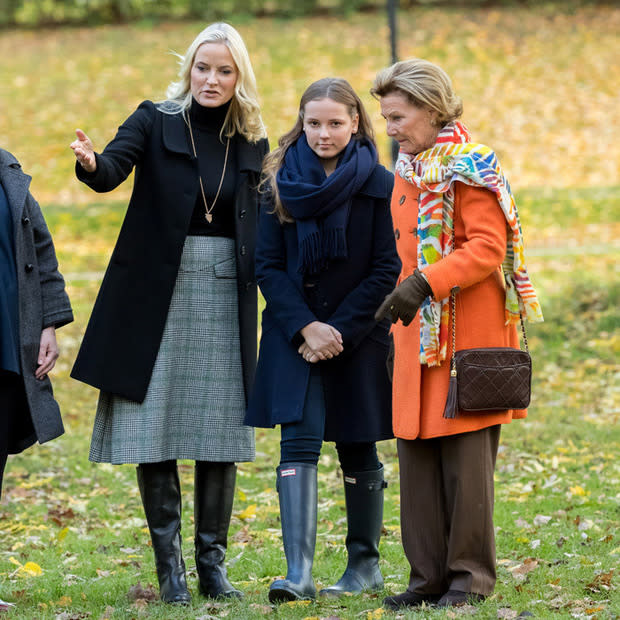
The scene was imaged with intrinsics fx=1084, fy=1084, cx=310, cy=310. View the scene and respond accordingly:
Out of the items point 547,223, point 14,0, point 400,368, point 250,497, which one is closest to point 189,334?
point 400,368

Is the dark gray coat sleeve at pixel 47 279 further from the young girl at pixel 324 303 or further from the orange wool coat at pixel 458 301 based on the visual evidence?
the orange wool coat at pixel 458 301

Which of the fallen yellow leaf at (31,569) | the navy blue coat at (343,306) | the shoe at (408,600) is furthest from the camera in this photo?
the fallen yellow leaf at (31,569)

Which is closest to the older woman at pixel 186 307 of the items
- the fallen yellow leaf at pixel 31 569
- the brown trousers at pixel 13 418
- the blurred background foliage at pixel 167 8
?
the brown trousers at pixel 13 418

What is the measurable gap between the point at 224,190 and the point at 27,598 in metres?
1.88

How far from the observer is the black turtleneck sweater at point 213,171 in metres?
4.41

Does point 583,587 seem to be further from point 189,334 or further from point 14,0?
point 14,0

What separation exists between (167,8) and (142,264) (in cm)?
2277

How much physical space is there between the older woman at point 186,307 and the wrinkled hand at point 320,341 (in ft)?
1.36

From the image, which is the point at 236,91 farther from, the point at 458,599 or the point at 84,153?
the point at 458,599

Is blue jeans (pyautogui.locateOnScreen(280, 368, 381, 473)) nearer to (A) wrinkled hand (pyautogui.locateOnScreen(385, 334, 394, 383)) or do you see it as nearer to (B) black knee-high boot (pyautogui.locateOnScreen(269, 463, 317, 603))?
(B) black knee-high boot (pyautogui.locateOnScreen(269, 463, 317, 603))

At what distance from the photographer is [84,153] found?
13.2ft

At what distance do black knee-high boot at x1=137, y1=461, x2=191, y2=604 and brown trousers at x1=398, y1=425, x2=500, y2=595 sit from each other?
3.14ft

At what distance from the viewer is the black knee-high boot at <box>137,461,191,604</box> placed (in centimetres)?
434

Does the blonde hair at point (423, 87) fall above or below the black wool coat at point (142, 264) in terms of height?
above
